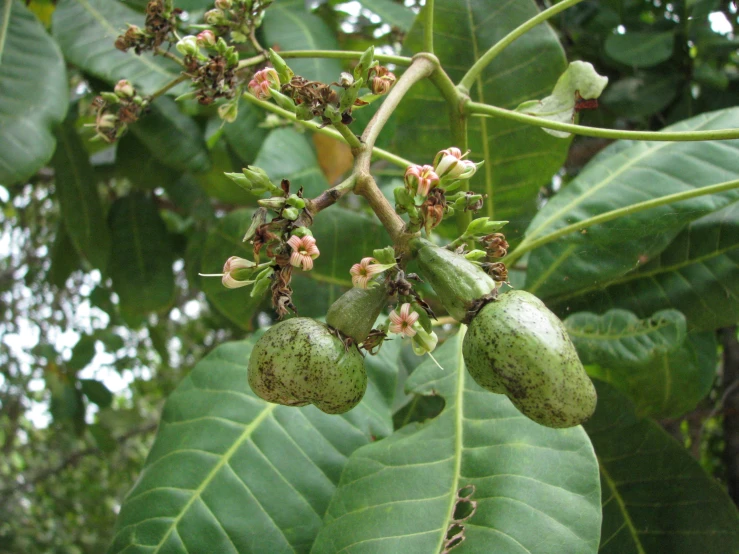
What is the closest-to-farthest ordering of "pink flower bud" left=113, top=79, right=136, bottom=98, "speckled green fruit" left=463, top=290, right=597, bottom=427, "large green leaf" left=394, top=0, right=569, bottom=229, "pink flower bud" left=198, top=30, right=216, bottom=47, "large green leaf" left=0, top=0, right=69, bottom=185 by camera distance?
"speckled green fruit" left=463, top=290, right=597, bottom=427 < "pink flower bud" left=198, top=30, right=216, bottom=47 < "pink flower bud" left=113, top=79, right=136, bottom=98 < "large green leaf" left=0, top=0, right=69, bottom=185 < "large green leaf" left=394, top=0, right=569, bottom=229

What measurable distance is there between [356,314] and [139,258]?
75.9 inches

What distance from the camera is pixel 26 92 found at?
1.74 metres

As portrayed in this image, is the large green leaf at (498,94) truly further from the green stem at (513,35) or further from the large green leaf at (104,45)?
the large green leaf at (104,45)

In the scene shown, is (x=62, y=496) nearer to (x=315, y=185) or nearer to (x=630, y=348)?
(x=315, y=185)

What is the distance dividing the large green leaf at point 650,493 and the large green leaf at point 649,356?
10 centimetres

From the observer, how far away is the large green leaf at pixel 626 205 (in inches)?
60.4

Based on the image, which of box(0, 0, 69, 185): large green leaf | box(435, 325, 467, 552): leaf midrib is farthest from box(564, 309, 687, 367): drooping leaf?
box(0, 0, 69, 185): large green leaf

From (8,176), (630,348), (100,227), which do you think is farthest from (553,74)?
(100,227)

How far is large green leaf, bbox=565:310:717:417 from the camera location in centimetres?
152

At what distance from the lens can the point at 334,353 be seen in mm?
916

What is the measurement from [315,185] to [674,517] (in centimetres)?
135

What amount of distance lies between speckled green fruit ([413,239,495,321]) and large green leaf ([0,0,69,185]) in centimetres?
114

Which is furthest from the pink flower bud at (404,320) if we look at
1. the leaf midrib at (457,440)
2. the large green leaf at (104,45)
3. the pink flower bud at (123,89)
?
the large green leaf at (104,45)

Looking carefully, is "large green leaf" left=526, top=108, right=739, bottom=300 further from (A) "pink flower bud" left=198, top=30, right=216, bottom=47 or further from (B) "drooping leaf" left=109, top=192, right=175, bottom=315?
(B) "drooping leaf" left=109, top=192, right=175, bottom=315
